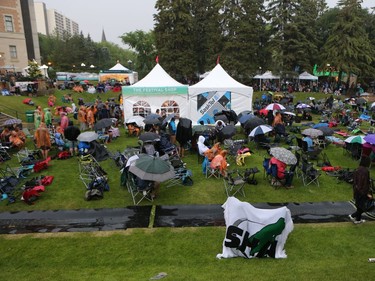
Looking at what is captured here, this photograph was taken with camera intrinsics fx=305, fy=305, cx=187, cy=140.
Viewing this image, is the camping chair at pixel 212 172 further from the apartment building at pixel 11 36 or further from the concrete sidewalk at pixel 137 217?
the apartment building at pixel 11 36

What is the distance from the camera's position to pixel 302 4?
37.4m

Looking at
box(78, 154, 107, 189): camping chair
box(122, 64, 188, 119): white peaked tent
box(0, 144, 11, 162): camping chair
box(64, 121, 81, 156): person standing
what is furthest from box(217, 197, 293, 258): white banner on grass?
box(122, 64, 188, 119): white peaked tent

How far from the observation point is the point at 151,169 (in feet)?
26.0

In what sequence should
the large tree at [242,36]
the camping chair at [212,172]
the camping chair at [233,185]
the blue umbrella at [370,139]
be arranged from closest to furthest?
the camping chair at [233,185] < the blue umbrella at [370,139] < the camping chair at [212,172] < the large tree at [242,36]

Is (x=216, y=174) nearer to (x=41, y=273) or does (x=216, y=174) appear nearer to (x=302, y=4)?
(x=41, y=273)

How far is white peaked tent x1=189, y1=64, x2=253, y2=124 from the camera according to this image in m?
19.5

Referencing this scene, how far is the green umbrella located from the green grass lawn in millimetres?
1256

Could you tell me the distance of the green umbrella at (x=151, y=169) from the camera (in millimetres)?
7820

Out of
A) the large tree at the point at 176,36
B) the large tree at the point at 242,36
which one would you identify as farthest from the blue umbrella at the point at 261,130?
the large tree at the point at 176,36

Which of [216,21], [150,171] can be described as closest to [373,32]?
[216,21]

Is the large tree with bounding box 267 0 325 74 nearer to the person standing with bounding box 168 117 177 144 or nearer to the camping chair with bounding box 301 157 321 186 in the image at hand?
the person standing with bounding box 168 117 177 144

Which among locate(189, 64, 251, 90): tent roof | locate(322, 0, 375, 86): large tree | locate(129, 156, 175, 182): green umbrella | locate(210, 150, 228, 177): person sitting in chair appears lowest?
locate(210, 150, 228, 177): person sitting in chair

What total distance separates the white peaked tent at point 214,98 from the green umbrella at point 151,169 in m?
11.8

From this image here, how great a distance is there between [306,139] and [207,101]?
330 inches
